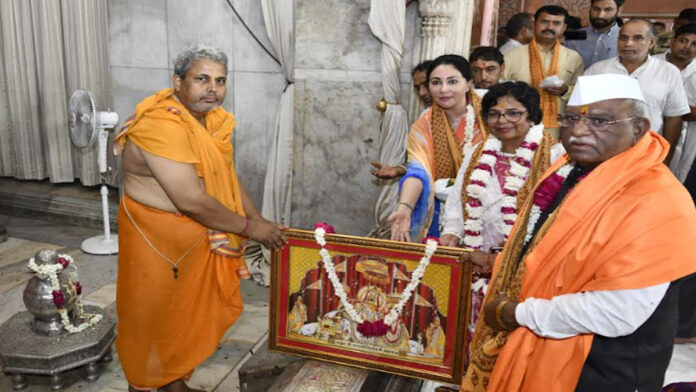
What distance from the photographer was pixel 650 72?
4.33 metres

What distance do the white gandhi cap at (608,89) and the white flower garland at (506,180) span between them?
2.92 feet

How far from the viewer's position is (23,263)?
5258 mm

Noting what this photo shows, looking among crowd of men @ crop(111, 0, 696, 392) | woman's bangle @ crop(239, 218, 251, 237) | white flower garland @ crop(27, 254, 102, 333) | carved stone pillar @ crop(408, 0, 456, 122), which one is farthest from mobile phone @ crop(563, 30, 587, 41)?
white flower garland @ crop(27, 254, 102, 333)

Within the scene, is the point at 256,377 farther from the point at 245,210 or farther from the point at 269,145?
the point at 269,145

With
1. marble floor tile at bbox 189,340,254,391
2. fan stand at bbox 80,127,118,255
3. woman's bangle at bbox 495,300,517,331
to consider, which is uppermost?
woman's bangle at bbox 495,300,517,331

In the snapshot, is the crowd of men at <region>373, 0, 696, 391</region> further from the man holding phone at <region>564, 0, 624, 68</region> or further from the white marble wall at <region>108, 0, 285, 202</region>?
the white marble wall at <region>108, 0, 285, 202</region>

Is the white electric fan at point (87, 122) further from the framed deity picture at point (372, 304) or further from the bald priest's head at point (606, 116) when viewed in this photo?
the bald priest's head at point (606, 116)

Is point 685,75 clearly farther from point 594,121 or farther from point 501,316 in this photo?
point 501,316

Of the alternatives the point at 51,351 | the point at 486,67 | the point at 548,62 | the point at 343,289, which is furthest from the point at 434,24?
the point at 51,351

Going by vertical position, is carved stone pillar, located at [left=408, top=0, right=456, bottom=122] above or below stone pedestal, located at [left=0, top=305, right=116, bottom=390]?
above

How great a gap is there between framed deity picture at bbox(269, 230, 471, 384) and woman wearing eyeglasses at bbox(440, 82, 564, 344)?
0.86 feet

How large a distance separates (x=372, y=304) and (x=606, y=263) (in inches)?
45.9

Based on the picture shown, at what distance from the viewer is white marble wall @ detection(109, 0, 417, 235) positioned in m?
4.73

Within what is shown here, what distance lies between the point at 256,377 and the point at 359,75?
9.10ft
